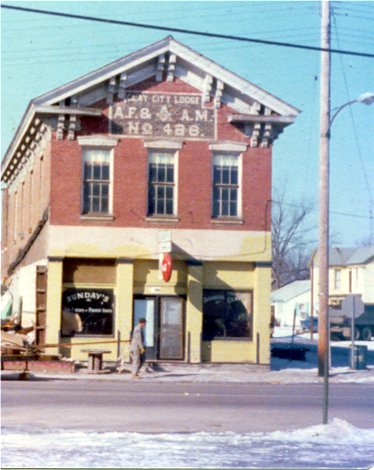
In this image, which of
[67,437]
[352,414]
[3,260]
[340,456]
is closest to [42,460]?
[67,437]

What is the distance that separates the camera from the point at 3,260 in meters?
37.8

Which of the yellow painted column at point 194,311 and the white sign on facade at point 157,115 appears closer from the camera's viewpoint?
the white sign on facade at point 157,115

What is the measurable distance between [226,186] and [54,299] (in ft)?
20.4

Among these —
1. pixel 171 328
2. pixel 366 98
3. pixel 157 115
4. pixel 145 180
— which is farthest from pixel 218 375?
pixel 366 98

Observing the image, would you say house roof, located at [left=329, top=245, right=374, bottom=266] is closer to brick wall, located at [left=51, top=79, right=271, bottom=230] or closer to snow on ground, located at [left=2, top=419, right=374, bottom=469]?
brick wall, located at [left=51, top=79, right=271, bottom=230]

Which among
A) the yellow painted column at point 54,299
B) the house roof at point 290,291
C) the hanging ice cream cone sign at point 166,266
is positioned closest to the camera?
the house roof at point 290,291

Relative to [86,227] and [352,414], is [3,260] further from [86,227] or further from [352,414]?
[352,414]

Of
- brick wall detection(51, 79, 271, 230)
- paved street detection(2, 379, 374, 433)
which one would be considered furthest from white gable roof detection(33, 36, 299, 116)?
paved street detection(2, 379, 374, 433)

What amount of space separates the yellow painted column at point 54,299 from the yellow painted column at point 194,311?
3859 millimetres

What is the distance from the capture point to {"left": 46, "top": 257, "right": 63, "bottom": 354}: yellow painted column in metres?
27.4

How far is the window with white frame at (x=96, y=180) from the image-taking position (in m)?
27.9

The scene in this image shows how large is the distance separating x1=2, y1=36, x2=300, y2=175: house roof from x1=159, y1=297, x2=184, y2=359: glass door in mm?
5884

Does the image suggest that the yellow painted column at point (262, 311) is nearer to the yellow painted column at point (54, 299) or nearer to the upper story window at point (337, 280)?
the upper story window at point (337, 280)

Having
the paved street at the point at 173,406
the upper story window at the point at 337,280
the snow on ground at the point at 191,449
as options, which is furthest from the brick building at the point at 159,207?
the snow on ground at the point at 191,449
